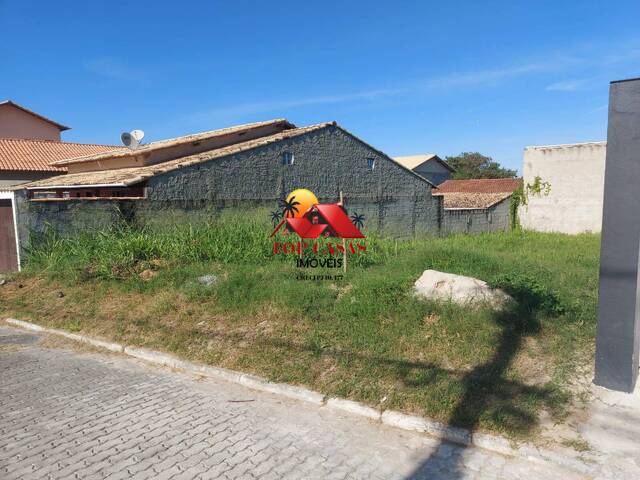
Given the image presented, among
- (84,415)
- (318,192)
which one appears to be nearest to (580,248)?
(318,192)

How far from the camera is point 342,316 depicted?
5.92 meters

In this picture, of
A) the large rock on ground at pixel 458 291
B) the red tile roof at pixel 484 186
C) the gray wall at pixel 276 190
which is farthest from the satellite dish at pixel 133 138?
the red tile roof at pixel 484 186

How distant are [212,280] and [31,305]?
3.62 metres

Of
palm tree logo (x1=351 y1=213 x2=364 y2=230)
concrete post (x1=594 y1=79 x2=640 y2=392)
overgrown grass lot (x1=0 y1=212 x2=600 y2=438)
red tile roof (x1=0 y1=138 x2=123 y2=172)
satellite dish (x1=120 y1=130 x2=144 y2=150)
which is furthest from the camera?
red tile roof (x1=0 y1=138 x2=123 y2=172)

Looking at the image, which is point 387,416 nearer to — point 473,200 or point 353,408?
point 353,408

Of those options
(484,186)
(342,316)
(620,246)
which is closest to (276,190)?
(342,316)

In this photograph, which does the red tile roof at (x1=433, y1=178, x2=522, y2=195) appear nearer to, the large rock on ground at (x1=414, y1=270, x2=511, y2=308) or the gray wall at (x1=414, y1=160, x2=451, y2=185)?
the gray wall at (x1=414, y1=160, x2=451, y2=185)

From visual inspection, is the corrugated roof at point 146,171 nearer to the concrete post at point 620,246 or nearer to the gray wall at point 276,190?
the gray wall at point 276,190

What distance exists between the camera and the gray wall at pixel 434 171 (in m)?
44.6

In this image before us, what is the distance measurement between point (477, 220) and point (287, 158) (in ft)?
34.8

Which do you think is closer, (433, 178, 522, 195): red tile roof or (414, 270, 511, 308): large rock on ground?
(414, 270, 511, 308): large rock on ground

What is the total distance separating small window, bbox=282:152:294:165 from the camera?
15.0 metres

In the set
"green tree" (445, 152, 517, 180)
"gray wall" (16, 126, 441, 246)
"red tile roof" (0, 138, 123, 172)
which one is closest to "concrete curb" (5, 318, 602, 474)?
"gray wall" (16, 126, 441, 246)

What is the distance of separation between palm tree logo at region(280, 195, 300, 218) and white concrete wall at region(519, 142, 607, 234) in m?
12.0
